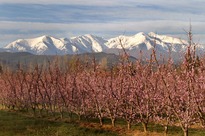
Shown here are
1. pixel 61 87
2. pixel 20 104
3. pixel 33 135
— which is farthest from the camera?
pixel 20 104

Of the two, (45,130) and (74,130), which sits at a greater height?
(74,130)

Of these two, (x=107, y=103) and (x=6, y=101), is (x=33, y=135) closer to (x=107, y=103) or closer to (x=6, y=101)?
(x=107, y=103)

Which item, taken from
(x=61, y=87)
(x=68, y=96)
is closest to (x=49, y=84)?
(x=61, y=87)

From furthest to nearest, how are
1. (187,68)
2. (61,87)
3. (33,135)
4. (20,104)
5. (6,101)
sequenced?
(6,101) → (20,104) → (61,87) → (33,135) → (187,68)

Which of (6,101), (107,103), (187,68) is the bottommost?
(6,101)

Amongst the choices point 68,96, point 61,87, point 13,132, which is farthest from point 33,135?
point 61,87

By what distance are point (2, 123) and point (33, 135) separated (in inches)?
340

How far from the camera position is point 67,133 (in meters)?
31.8

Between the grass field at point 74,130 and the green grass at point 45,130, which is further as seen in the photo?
the green grass at point 45,130

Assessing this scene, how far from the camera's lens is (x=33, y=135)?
31.3 m

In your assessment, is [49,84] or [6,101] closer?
[49,84]

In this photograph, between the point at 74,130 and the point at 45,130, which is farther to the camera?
the point at 45,130

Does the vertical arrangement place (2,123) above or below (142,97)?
below

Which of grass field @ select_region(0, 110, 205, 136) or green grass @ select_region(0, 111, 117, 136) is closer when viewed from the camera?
grass field @ select_region(0, 110, 205, 136)
